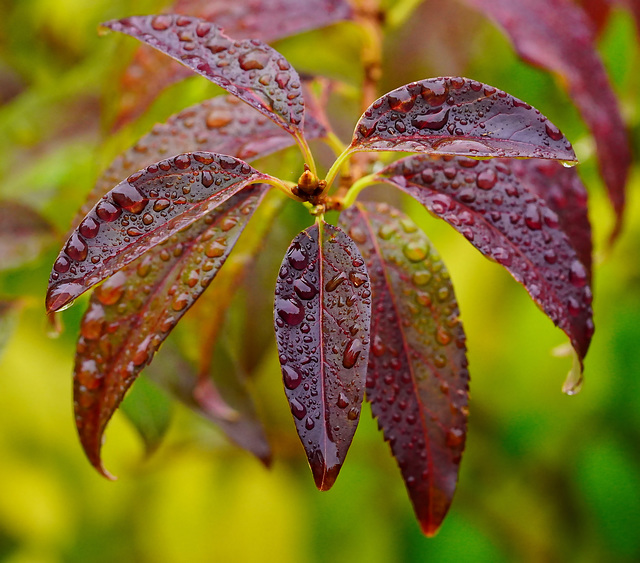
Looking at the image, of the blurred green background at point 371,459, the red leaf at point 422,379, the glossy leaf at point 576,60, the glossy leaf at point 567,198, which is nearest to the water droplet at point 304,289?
the red leaf at point 422,379

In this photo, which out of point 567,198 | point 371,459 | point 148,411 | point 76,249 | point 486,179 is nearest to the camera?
point 76,249

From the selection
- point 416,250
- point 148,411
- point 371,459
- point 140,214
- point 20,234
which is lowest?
point 371,459

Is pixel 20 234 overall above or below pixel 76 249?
below

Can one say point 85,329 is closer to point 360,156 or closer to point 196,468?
point 360,156

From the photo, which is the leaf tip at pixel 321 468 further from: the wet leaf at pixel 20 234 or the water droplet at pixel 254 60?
the wet leaf at pixel 20 234

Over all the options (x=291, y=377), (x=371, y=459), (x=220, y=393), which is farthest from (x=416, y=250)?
(x=371, y=459)

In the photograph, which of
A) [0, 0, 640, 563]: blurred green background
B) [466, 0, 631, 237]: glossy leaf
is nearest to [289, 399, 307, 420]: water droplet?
[466, 0, 631, 237]: glossy leaf

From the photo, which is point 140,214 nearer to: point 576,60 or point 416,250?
point 416,250
